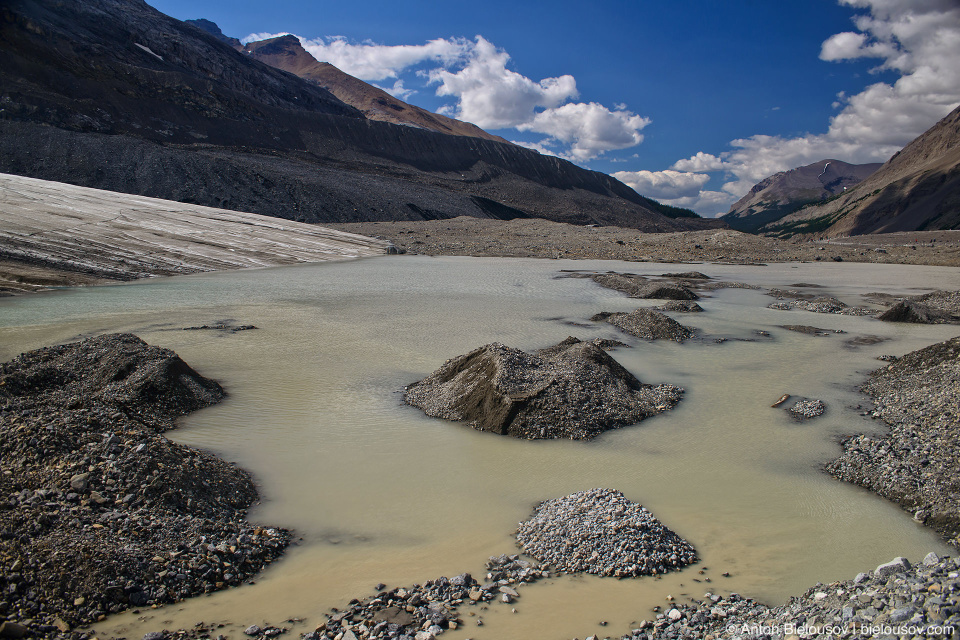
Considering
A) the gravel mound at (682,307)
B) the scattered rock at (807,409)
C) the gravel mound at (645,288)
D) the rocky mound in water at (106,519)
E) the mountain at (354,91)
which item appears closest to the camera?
the rocky mound in water at (106,519)

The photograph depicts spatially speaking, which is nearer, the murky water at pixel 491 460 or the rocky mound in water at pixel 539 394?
the murky water at pixel 491 460

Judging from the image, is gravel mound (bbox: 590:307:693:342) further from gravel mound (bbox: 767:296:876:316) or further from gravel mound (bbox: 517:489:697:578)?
gravel mound (bbox: 517:489:697:578)

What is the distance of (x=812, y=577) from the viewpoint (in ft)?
12.6

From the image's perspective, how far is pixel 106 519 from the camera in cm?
381

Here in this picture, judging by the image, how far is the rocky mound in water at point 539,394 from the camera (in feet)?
21.4

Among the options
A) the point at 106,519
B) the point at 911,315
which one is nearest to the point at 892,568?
the point at 106,519

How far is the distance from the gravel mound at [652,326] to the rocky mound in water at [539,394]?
360 centimetres

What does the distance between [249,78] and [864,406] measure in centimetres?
9559

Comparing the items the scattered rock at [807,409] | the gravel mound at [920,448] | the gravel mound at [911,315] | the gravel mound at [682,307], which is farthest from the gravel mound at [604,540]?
the gravel mound at [911,315]

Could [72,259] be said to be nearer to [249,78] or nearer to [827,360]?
[827,360]

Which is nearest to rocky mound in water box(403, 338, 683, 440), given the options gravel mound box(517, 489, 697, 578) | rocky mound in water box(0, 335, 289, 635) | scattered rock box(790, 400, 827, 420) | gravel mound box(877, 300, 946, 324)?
scattered rock box(790, 400, 827, 420)

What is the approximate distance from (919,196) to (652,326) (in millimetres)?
115909

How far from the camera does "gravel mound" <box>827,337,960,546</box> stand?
15.4 ft

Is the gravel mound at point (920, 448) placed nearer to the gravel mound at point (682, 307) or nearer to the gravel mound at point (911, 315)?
the gravel mound at point (911, 315)
